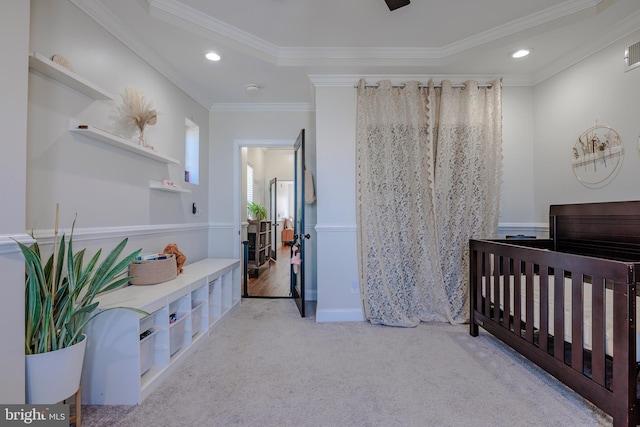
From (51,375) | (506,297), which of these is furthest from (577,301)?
(51,375)

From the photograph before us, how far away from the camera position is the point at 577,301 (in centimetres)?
143

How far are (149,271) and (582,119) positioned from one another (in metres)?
3.93

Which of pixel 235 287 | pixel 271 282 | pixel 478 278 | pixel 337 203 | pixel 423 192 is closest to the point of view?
pixel 478 278

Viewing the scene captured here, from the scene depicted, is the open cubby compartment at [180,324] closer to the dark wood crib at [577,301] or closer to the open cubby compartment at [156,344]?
the open cubby compartment at [156,344]

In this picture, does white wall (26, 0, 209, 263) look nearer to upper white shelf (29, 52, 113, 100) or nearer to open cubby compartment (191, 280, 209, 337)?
upper white shelf (29, 52, 113, 100)

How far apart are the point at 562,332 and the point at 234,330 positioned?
2441mm

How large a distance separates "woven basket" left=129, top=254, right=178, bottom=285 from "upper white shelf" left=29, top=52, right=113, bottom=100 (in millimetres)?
1189

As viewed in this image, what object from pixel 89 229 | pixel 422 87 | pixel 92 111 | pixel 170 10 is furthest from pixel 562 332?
pixel 170 10

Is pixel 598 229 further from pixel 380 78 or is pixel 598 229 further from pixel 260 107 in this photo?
pixel 260 107

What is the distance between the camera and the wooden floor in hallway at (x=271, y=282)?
148 inches

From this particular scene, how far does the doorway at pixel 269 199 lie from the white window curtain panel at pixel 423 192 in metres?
1.33

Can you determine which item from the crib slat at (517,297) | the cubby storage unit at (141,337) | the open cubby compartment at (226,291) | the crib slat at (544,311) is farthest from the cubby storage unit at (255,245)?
the crib slat at (544,311)

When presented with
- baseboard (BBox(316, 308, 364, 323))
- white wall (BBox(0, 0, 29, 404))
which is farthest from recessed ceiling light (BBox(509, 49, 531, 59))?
white wall (BBox(0, 0, 29, 404))

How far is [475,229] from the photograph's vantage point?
2693 mm
